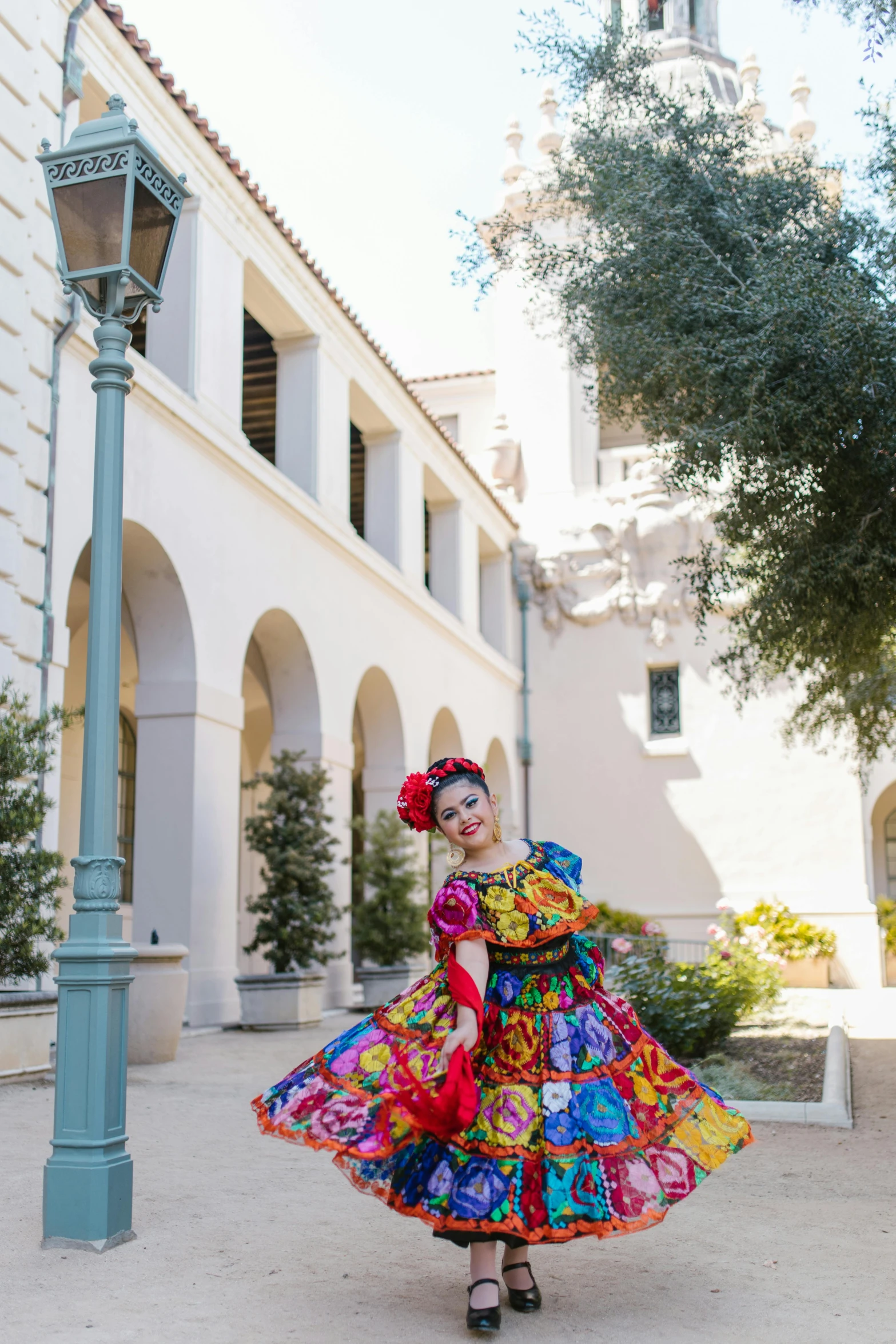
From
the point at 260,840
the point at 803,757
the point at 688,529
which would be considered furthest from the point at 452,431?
the point at 260,840

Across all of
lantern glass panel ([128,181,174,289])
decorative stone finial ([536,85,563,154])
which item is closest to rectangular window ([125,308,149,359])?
lantern glass panel ([128,181,174,289])

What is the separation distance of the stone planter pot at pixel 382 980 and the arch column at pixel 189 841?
2.32 meters

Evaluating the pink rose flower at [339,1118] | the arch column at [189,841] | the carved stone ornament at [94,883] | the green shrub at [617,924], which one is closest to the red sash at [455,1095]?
the pink rose flower at [339,1118]

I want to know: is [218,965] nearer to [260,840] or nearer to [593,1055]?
[260,840]

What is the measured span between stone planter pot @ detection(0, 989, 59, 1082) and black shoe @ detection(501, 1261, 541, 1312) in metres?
4.63

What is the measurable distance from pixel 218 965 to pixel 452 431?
1568 centimetres

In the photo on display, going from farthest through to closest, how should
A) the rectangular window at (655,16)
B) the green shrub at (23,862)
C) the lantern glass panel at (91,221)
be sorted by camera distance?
the rectangular window at (655,16) < the green shrub at (23,862) < the lantern glass panel at (91,221)

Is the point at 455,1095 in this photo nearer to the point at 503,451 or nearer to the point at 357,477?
the point at 357,477

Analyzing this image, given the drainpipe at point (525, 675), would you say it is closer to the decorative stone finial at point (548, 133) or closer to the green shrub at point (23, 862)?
the decorative stone finial at point (548, 133)

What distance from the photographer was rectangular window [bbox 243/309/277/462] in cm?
1564

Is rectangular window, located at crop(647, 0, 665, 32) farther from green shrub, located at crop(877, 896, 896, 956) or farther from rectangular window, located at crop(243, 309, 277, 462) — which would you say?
green shrub, located at crop(877, 896, 896, 956)

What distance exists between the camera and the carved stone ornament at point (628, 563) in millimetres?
21062

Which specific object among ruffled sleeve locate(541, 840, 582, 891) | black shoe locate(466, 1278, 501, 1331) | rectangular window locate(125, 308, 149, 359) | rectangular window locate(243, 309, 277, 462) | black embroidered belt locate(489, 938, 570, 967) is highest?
rectangular window locate(243, 309, 277, 462)

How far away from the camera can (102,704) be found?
14.7 feet
